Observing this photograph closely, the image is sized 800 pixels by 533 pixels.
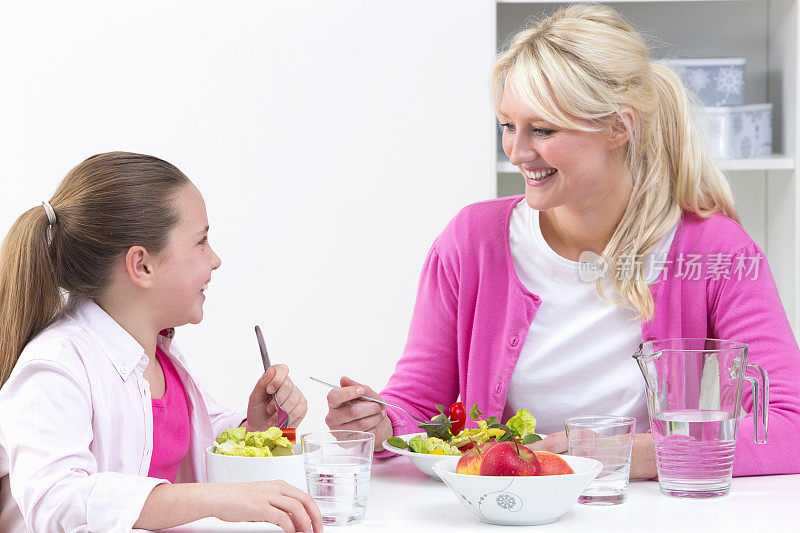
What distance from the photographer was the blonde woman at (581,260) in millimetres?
1493

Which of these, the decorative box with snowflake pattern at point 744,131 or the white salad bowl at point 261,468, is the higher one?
the decorative box with snowflake pattern at point 744,131

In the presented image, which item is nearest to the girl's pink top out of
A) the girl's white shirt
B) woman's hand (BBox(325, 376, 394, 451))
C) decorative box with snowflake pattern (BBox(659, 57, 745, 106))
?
the girl's white shirt

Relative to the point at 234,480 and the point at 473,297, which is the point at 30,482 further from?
the point at 473,297

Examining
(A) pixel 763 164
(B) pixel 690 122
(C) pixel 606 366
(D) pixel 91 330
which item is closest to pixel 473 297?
(C) pixel 606 366

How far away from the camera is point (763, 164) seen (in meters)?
2.25

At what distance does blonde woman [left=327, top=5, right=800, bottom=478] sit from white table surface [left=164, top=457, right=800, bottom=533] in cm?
24

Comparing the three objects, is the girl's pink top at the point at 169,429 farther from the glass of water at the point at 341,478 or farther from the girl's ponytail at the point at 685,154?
the girl's ponytail at the point at 685,154

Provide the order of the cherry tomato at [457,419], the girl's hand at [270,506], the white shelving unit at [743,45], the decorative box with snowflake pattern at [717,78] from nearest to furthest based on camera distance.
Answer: the girl's hand at [270,506], the cherry tomato at [457,419], the decorative box with snowflake pattern at [717,78], the white shelving unit at [743,45]

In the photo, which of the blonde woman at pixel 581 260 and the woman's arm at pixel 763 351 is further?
the blonde woman at pixel 581 260

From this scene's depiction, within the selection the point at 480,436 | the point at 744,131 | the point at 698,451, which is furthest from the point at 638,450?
the point at 744,131

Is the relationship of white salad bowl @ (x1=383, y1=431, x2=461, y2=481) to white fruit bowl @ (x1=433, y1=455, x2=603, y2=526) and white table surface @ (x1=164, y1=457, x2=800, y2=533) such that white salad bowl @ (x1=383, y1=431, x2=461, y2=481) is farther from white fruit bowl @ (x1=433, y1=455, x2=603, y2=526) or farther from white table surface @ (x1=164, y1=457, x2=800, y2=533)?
white fruit bowl @ (x1=433, y1=455, x2=603, y2=526)

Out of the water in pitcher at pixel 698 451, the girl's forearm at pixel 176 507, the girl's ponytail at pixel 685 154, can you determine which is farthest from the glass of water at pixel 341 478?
the girl's ponytail at pixel 685 154

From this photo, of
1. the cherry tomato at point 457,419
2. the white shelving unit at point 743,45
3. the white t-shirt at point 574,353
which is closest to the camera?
the cherry tomato at point 457,419

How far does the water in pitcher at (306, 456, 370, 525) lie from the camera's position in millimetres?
1076
